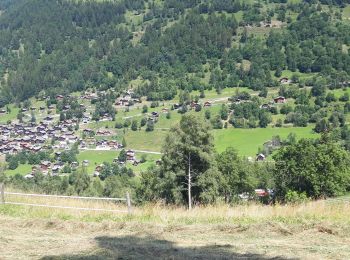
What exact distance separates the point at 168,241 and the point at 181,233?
82 cm

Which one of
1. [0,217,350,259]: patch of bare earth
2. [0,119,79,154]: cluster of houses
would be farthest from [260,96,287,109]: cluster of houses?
[0,217,350,259]: patch of bare earth

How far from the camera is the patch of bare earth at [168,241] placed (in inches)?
429

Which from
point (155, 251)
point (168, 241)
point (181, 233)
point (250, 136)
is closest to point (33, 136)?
point (250, 136)

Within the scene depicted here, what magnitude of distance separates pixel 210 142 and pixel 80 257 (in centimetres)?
1822

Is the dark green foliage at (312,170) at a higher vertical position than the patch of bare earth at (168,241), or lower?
lower

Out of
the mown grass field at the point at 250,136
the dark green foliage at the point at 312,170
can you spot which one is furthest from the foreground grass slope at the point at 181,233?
the mown grass field at the point at 250,136

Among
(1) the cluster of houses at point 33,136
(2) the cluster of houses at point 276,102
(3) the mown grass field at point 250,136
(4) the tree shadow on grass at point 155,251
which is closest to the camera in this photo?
(4) the tree shadow on grass at point 155,251

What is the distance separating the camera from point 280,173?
44.8 m

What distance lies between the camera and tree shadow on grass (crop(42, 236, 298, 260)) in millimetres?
10742

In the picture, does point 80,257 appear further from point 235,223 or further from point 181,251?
point 235,223

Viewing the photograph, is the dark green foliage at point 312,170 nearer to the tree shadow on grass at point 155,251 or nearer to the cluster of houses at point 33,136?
the tree shadow on grass at point 155,251

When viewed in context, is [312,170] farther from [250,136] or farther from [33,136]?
[33,136]

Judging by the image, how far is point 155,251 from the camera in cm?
1126

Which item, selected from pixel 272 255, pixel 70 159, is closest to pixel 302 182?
pixel 272 255
